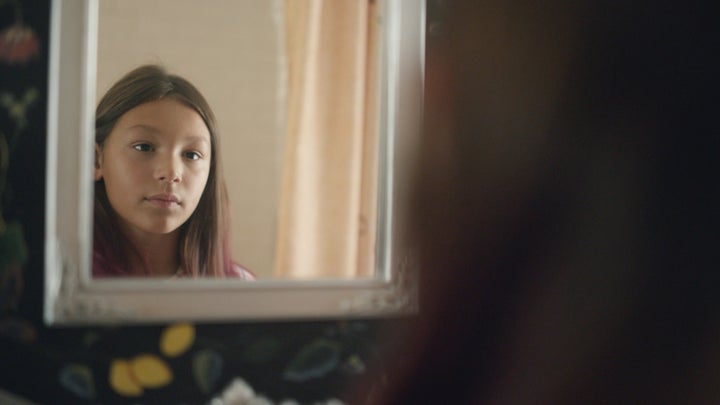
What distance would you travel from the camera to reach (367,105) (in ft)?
2.10

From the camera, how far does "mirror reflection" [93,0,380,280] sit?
1.91 ft

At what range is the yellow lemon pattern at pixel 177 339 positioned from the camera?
23.5 inches

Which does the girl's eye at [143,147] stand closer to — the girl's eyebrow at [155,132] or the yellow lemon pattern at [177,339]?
the girl's eyebrow at [155,132]

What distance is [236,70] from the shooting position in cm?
60

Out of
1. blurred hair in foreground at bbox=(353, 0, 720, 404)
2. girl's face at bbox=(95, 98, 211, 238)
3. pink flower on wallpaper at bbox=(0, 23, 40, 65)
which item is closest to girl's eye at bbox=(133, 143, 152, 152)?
girl's face at bbox=(95, 98, 211, 238)

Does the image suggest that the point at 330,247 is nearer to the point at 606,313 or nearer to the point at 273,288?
the point at 273,288

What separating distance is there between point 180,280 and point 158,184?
93mm

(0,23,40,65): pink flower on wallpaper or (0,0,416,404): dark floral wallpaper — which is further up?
(0,23,40,65): pink flower on wallpaper

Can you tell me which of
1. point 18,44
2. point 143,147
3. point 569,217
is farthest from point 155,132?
point 569,217

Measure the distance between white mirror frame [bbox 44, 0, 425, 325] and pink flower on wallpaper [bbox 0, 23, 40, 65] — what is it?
18mm

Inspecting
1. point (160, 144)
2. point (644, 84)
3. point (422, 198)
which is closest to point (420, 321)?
point (422, 198)

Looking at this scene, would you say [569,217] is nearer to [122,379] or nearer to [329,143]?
[329,143]

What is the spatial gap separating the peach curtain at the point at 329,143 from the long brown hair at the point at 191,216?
0.06 meters

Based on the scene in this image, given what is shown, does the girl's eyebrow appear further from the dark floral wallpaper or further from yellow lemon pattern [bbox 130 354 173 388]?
yellow lemon pattern [bbox 130 354 173 388]
